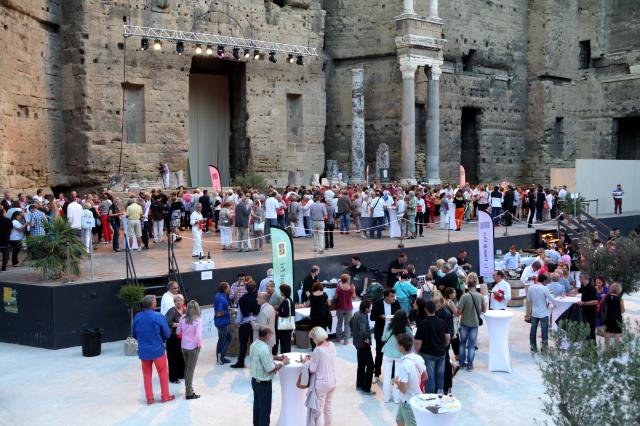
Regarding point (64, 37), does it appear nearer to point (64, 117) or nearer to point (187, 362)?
point (64, 117)

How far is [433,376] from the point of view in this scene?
10.4 m

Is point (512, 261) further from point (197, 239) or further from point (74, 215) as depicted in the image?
point (74, 215)

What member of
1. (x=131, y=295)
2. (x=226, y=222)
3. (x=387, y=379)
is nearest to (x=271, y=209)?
(x=226, y=222)

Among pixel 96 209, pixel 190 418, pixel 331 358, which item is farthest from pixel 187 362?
pixel 96 209

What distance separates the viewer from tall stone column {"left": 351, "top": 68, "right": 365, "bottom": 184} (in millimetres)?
31234

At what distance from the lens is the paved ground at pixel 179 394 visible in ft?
33.9

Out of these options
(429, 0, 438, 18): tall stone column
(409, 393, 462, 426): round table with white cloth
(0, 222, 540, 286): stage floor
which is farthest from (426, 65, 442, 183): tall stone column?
(409, 393, 462, 426): round table with white cloth

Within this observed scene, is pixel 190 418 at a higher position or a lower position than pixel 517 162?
lower

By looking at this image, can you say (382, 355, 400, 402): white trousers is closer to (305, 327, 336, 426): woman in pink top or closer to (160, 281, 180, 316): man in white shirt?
(305, 327, 336, 426): woman in pink top

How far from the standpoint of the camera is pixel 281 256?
14492mm

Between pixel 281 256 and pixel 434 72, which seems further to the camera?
pixel 434 72

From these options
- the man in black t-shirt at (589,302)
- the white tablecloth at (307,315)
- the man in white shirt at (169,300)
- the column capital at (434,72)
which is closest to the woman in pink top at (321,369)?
the man in white shirt at (169,300)

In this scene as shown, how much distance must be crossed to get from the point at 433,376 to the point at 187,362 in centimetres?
359

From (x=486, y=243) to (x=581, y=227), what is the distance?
23.8 ft
